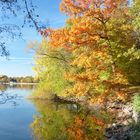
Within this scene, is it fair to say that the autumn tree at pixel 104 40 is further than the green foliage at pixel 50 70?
No

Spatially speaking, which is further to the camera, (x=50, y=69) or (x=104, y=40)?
(x=50, y=69)

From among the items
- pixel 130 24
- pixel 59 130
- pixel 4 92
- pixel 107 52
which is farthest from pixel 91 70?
pixel 4 92

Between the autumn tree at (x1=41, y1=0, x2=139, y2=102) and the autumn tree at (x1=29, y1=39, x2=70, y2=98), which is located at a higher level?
the autumn tree at (x1=29, y1=39, x2=70, y2=98)

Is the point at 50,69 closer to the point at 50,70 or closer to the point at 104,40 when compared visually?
the point at 50,70

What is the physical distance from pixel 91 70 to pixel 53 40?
399 centimetres

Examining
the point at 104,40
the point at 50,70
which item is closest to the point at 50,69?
the point at 50,70

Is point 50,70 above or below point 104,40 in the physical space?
above

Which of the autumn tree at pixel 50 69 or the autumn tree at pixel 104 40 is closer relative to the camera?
the autumn tree at pixel 104 40

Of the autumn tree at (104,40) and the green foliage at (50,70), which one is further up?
the green foliage at (50,70)

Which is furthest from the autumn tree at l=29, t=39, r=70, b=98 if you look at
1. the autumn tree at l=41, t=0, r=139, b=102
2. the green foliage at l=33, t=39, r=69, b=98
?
the autumn tree at l=41, t=0, r=139, b=102

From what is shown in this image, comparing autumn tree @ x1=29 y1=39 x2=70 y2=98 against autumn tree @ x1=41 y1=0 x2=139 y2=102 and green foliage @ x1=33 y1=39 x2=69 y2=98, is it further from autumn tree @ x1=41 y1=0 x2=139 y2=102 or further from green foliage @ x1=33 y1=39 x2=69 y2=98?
autumn tree @ x1=41 y1=0 x2=139 y2=102

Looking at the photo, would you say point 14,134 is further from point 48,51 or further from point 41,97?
point 41,97

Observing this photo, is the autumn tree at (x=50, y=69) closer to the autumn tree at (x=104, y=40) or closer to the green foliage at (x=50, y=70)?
the green foliage at (x=50, y=70)

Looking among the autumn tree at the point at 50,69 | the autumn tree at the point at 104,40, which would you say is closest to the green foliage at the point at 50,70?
the autumn tree at the point at 50,69
